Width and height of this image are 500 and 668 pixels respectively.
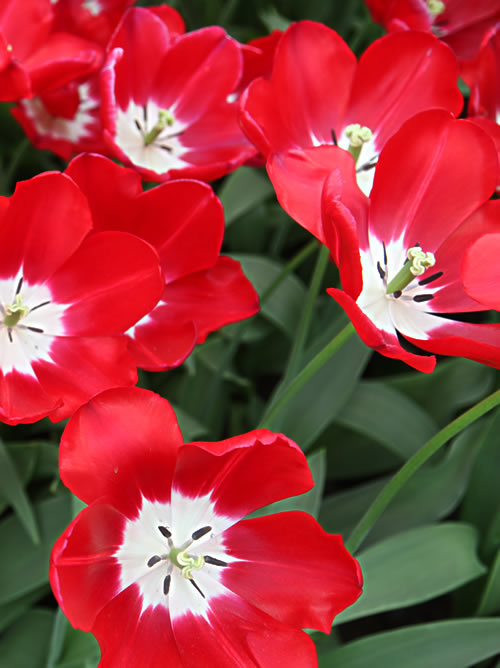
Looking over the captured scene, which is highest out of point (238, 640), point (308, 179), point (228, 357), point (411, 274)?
point (308, 179)

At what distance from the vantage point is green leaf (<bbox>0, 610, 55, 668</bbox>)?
1391 millimetres

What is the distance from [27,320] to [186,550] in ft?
1.33

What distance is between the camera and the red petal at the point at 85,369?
1043 mm

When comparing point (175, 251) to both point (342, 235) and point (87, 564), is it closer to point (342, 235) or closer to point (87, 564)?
point (342, 235)

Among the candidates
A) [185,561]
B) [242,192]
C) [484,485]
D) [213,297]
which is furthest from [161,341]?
[484,485]

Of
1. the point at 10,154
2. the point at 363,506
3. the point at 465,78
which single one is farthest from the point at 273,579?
the point at 10,154

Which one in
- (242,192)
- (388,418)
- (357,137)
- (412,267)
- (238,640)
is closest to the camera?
(238,640)

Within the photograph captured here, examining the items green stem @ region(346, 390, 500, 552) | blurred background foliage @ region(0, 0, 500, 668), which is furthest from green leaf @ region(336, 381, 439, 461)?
green stem @ region(346, 390, 500, 552)

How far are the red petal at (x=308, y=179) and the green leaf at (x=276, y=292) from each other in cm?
66

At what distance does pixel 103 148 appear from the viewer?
1.39m

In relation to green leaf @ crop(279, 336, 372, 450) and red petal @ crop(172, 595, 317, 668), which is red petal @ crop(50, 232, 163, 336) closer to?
red petal @ crop(172, 595, 317, 668)

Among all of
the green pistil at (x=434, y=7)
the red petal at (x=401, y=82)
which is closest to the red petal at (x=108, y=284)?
the red petal at (x=401, y=82)

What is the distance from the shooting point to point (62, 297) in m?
1.13

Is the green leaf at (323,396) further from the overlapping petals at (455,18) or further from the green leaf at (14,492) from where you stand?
the overlapping petals at (455,18)
